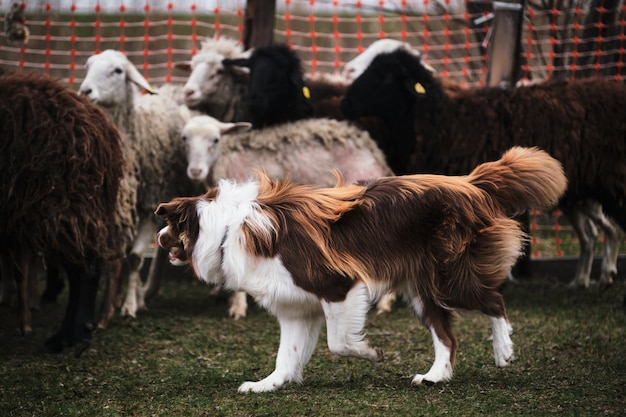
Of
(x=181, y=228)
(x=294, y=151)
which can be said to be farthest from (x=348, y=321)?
(x=294, y=151)

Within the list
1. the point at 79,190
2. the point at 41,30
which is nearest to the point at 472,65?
the point at 41,30

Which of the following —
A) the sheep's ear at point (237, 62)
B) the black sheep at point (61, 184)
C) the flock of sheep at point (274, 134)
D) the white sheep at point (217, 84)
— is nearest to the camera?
the black sheep at point (61, 184)

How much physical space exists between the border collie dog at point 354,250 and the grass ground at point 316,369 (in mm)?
266

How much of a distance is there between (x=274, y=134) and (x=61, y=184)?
8.51 ft

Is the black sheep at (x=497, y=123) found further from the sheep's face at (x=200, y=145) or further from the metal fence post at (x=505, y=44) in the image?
the sheep's face at (x=200, y=145)

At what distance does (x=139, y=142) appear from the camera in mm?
7922

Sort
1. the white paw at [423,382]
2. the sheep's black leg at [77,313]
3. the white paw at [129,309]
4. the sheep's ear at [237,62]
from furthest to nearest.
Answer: the sheep's ear at [237,62] < the white paw at [129,309] < the sheep's black leg at [77,313] < the white paw at [423,382]

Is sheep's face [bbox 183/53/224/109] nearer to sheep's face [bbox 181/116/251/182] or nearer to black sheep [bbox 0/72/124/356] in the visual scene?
sheep's face [bbox 181/116/251/182]

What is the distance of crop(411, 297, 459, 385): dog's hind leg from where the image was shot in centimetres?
501

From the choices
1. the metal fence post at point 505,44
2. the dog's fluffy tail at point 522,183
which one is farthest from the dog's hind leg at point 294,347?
the metal fence post at point 505,44

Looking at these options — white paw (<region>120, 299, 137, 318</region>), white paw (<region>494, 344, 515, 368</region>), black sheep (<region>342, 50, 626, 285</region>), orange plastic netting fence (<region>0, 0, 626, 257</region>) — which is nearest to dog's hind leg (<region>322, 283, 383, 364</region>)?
white paw (<region>494, 344, 515, 368</region>)

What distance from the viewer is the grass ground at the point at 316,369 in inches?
183

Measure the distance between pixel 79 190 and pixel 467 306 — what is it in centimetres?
269

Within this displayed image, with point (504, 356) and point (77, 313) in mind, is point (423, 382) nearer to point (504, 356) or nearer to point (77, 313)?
point (504, 356)
